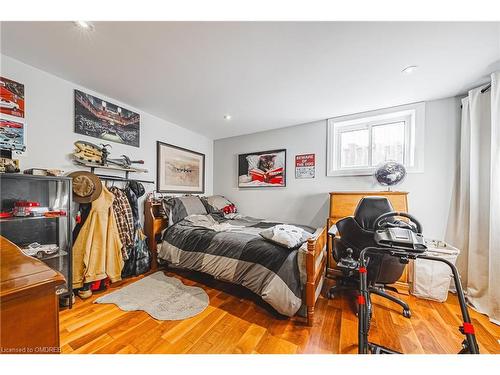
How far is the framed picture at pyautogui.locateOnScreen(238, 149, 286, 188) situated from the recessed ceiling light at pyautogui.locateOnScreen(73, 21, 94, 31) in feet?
8.74

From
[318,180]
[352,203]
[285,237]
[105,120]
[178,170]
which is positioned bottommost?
[285,237]

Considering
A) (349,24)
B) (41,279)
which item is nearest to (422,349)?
(41,279)

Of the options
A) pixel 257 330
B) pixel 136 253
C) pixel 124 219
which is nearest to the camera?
pixel 257 330

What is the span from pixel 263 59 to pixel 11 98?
7.66 feet

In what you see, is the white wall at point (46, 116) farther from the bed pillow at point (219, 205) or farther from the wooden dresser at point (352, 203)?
the wooden dresser at point (352, 203)

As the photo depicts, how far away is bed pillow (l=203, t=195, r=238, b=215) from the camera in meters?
3.27

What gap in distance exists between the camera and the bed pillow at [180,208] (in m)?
2.69

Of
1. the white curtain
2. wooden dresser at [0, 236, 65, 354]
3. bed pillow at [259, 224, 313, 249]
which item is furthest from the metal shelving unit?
the white curtain

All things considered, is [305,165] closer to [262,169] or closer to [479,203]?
[262,169]

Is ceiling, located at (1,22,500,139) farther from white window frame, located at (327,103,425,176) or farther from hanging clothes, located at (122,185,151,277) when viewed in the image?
hanging clothes, located at (122,185,151,277)

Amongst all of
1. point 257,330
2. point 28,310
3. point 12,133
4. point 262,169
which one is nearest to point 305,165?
point 262,169

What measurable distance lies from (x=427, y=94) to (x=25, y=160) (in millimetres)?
4412

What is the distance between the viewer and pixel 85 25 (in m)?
1.32

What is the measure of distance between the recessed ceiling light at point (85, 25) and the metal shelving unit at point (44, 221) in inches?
48.7
